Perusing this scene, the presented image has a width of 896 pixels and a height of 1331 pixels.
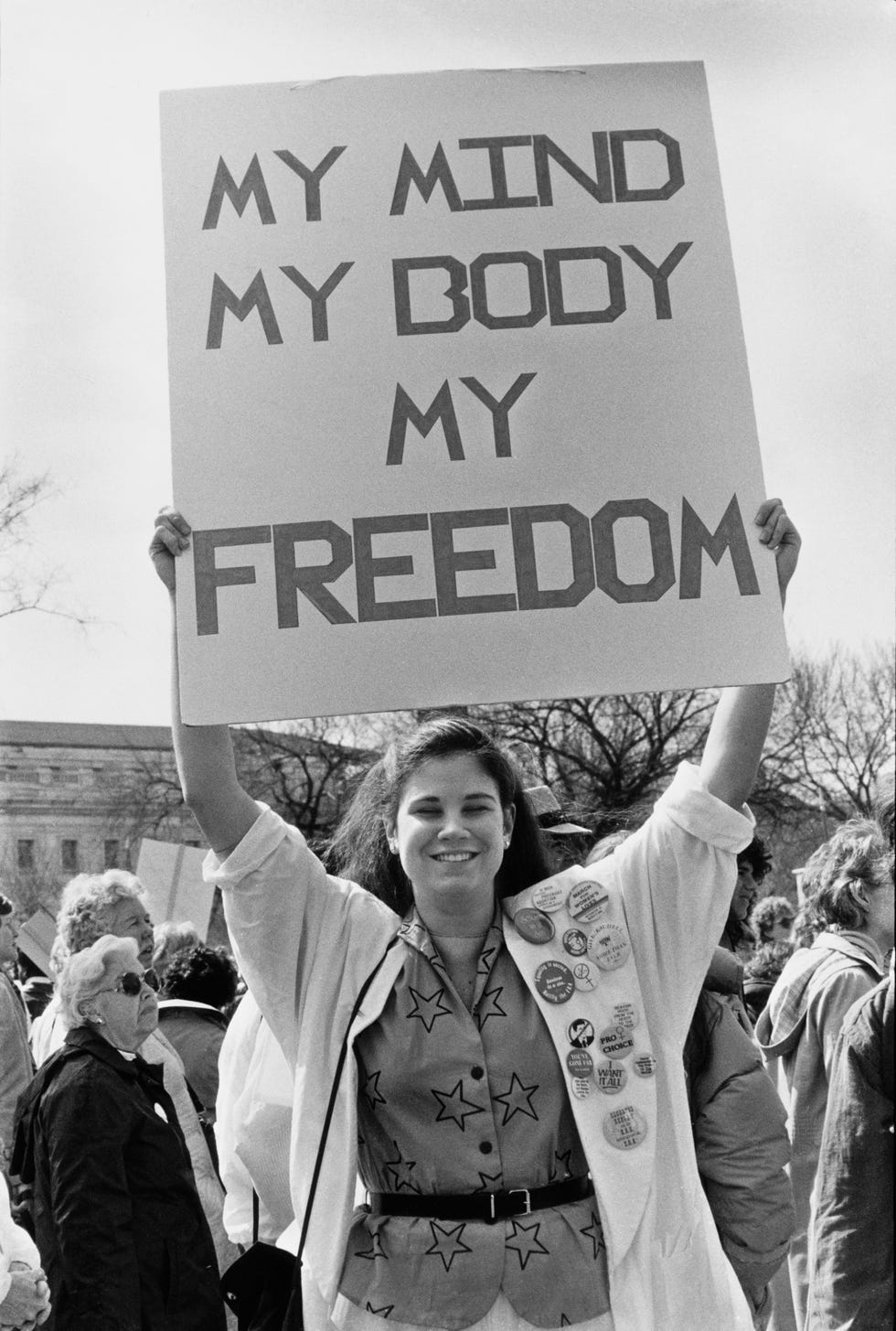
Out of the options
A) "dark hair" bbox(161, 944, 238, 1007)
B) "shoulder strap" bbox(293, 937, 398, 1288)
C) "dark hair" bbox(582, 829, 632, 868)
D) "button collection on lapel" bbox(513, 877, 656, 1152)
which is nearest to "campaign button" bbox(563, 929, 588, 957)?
"button collection on lapel" bbox(513, 877, 656, 1152)

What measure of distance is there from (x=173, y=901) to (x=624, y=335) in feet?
33.3

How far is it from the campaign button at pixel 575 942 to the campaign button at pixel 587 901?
0.03 meters

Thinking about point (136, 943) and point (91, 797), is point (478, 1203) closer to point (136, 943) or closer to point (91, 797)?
point (136, 943)

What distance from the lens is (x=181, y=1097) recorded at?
4848mm

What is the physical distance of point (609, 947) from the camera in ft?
8.73

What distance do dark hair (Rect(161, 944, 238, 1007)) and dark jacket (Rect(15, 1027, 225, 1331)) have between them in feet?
5.30

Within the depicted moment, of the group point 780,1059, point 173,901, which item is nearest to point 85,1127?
point 780,1059

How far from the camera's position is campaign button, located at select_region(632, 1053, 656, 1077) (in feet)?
8.48

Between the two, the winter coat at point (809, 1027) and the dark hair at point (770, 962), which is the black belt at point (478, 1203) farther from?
the dark hair at point (770, 962)

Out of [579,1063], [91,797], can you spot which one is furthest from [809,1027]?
[91,797]

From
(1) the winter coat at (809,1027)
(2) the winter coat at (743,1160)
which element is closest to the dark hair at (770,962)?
(1) the winter coat at (809,1027)

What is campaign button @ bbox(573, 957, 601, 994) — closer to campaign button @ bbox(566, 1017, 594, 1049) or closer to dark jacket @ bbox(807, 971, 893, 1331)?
campaign button @ bbox(566, 1017, 594, 1049)

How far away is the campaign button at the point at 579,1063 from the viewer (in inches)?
99.5

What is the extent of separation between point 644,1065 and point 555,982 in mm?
193
